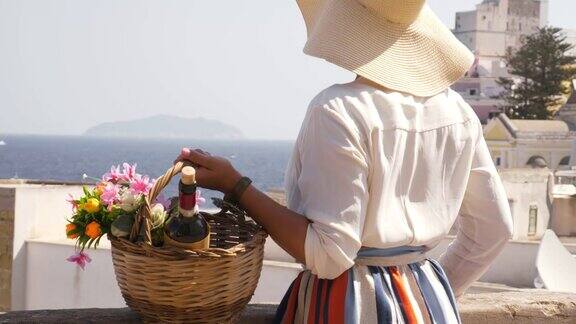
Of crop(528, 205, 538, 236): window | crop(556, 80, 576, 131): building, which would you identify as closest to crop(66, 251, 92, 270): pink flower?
crop(528, 205, 538, 236): window

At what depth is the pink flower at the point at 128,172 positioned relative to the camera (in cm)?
231

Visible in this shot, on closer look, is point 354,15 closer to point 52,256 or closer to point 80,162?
point 52,256

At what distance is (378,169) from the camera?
213cm

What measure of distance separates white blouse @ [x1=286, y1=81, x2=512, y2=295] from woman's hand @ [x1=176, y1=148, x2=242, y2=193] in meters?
0.14

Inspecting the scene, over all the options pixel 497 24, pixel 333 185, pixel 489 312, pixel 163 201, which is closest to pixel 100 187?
pixel 163 201

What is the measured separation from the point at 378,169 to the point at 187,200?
0.41 m

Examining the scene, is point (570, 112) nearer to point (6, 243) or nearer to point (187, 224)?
point (6, 243)

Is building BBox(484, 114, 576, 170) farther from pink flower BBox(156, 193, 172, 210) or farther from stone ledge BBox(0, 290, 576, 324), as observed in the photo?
pink flower BBox(156, 193, 172, 210)

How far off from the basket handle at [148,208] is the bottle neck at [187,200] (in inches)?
2.6

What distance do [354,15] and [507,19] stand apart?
→ 329ft

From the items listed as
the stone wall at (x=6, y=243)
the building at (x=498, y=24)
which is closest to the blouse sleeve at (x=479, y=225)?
the stone wall at (x=6, y=243)

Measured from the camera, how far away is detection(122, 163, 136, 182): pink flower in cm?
231

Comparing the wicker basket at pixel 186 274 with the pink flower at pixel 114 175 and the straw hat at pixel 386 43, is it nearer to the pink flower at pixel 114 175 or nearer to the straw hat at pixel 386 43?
the pink flower at pixel 114 175

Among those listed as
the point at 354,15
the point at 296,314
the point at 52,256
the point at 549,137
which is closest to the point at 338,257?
the point at 296,314
